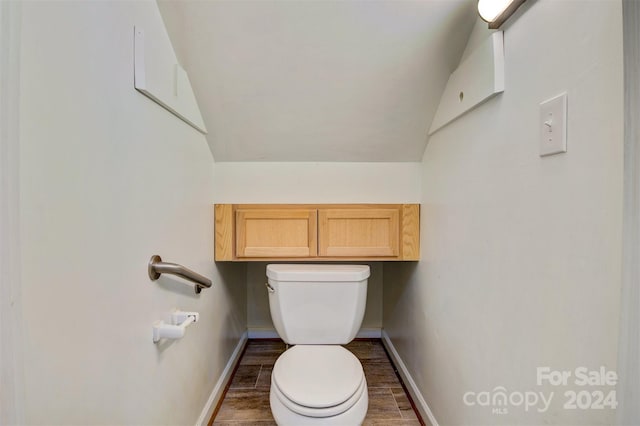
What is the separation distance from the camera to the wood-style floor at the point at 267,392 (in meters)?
1.52

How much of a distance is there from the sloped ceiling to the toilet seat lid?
991mm

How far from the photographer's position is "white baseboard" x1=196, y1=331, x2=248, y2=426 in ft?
4.59

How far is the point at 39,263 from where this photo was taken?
536mm

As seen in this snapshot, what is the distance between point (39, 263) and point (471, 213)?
115 cm

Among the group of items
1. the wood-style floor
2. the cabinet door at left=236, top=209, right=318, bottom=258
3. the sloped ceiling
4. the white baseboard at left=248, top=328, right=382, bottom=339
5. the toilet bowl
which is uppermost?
the sloped ceiling

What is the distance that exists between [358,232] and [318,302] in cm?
42

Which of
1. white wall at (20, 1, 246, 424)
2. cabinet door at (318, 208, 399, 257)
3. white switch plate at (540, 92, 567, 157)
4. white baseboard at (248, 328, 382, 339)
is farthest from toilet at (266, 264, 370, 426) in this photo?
white switch plate at (540, 92, 567, 157)

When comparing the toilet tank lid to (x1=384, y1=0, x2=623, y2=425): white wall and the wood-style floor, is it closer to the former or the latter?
(x1=384, y1=0, x2=623, y2=425): white wall

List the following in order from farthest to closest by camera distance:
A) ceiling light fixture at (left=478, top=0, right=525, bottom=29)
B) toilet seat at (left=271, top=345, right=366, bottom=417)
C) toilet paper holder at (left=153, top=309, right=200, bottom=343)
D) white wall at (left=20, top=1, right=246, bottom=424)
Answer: toilet seat at (left=271, top=345, right=366, bottom=417) → toilet paper holder at (left=153, top=309, right=200, bottom=343) → ceiling light fixture at (left=478, top=0, right=525, bottom=29) → white wall at (left=20, top=1, right=246, bottom=424)

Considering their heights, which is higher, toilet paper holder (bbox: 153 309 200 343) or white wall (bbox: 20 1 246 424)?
white wall (bbox: 20 1 246 424)

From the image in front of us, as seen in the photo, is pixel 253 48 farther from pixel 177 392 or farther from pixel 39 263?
pixel 177 392

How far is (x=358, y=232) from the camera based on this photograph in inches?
64.4

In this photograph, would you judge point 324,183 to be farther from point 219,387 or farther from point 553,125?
point 219,387

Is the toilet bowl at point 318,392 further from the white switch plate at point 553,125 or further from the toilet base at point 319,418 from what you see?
the white switch plate at point 553,125
